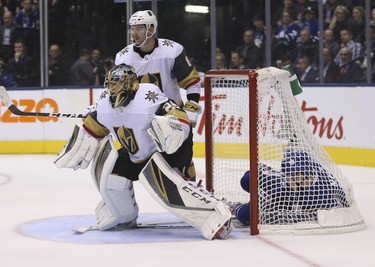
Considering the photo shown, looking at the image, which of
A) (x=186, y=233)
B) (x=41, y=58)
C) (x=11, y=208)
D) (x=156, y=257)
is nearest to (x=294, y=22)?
(x=41, y=58)

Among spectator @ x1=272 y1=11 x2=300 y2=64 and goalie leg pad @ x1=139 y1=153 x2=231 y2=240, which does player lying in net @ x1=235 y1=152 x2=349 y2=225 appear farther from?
spectator @ x1=272 y1=11 x2=300 y2=64

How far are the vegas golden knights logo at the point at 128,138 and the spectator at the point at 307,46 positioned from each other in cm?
496

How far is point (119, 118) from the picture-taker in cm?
454

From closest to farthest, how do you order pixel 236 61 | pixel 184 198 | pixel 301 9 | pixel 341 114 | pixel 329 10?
1. pixel 184 198
2. pixel 341 114
3. pixel 329 10
4. pixel 301 9
5. pixel 236 61

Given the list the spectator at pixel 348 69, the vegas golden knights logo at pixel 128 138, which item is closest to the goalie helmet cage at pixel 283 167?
the vegas golden knights logo at pixel 128 138

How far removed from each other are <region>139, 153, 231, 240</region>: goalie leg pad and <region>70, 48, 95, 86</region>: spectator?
5.91 m

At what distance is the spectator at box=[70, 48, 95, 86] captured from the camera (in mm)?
10352

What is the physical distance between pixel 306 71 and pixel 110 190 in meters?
4.93

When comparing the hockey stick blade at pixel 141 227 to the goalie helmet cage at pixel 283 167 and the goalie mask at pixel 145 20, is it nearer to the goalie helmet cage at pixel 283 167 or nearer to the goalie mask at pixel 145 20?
the goalie helmet cage at pixel 283 167

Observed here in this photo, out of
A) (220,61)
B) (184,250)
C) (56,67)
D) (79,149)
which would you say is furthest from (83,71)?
(184,250)

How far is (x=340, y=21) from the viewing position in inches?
357

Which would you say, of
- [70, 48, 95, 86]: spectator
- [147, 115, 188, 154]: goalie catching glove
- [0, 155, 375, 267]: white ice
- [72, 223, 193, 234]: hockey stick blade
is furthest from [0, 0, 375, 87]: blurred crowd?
[147, 115, 188, 154]: goalie catching glove

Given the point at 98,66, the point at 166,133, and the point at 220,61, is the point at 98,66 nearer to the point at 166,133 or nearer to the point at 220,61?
the point at 220,61

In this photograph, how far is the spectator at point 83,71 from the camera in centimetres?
1035
